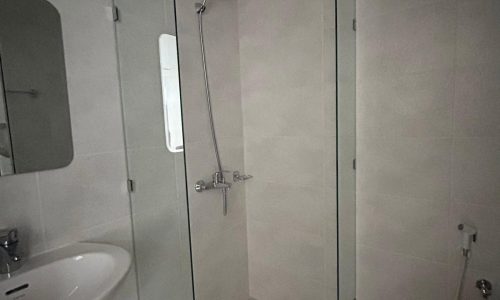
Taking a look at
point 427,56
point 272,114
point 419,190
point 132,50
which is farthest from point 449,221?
point 132,50

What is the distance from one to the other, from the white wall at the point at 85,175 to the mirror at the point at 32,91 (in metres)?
0.03

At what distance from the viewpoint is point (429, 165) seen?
1.26 m

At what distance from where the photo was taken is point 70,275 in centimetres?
97

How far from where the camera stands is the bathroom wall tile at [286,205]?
5.29ft

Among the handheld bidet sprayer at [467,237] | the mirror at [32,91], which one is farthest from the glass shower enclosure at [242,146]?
the handheld bidet sprayer at [467,237]

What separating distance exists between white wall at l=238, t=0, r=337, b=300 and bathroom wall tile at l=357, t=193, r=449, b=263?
0.60 ft

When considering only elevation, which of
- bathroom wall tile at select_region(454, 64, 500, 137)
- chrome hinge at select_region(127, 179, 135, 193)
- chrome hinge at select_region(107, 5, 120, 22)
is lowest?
chrome hinge at select_region(127, 179, 135, 193)

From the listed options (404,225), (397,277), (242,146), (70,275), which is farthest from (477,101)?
(70,275)

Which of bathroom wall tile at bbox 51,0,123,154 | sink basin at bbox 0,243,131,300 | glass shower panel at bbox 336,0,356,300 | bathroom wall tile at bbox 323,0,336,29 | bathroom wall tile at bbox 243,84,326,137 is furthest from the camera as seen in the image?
bathroom wall tile at bbox 243,84,326,137

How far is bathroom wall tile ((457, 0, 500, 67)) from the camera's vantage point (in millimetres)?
1065

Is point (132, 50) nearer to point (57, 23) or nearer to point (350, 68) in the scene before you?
point (57, 23)

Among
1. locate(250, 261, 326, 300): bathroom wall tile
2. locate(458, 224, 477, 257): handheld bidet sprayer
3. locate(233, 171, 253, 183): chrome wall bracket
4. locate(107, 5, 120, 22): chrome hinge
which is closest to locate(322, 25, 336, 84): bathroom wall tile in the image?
locate(233, 171, 253, 183): chrome wall bracket

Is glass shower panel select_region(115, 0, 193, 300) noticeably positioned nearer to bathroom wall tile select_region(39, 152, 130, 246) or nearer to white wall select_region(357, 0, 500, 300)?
bathroom wall tile select_region(39, 152, 130, 246)

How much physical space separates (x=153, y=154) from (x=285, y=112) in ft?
2.80
